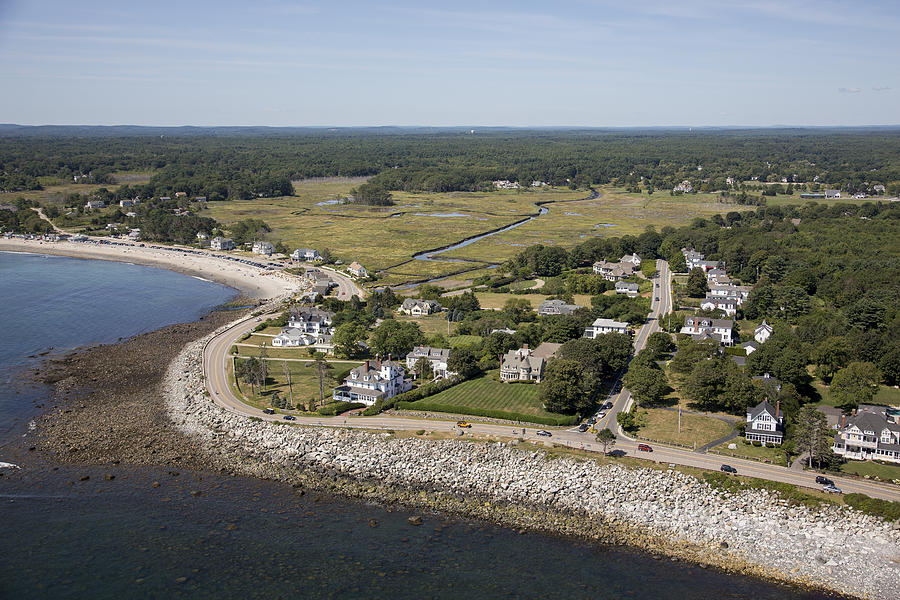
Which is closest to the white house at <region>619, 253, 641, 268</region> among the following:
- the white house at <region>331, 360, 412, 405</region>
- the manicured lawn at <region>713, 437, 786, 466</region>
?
the white house at <region>331, 360, 412, 405</region>

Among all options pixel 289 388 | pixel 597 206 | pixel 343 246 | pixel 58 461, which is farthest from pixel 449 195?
pixel 58 461

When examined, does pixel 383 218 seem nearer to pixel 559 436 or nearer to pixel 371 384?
pixel 371 384

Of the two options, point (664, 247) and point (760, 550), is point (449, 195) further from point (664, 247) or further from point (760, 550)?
point (760, 550)

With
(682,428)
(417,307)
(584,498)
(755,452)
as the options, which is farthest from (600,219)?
(584,498)

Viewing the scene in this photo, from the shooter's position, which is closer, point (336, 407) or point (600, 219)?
point (336, 407)

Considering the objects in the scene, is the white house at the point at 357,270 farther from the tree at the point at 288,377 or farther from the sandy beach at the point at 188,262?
the tree at the point at 288,377

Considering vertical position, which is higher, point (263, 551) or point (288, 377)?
point (288, 377)
